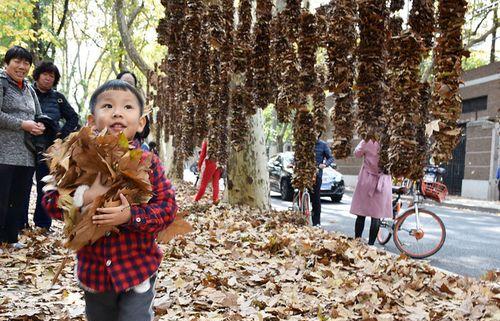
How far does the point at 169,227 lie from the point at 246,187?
6.89 meters

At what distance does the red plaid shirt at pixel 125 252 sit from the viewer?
86.6 inches

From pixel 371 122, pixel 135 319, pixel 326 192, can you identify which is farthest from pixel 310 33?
pixel 326 192

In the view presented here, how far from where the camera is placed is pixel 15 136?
16.8 feet

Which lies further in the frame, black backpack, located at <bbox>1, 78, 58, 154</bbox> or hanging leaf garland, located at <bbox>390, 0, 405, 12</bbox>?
black backpack, located at <bbox>1, 78, 58, 154</bbox>

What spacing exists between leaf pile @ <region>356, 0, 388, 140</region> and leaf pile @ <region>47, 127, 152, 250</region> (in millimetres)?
1684

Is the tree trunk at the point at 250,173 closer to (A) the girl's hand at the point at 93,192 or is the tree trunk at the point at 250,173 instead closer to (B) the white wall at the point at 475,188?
(A) the girl's hand at the point at 93,192

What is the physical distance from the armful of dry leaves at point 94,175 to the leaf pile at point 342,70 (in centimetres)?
182

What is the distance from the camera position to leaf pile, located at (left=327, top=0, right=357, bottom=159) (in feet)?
11.7

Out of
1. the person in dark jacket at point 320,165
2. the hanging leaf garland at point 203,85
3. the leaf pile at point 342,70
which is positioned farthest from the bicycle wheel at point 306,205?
the leaf pile at point 342,70

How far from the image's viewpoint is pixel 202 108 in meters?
5.89

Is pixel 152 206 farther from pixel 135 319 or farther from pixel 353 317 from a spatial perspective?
pixel 353 317

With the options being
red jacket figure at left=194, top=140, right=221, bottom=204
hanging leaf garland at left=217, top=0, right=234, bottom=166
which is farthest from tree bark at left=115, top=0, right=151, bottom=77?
hanging leaf garland at left=217, top=0, right=234, bottom=166

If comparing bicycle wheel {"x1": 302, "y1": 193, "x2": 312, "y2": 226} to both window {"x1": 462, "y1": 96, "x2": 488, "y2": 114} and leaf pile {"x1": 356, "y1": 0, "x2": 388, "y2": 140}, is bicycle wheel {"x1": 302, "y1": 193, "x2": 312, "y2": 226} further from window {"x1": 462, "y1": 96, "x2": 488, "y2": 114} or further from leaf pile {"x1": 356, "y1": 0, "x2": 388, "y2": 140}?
window {"x1": 462, "y1": 96, "x2": 488, "y2": 114}

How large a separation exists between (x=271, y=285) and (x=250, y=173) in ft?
16.9
